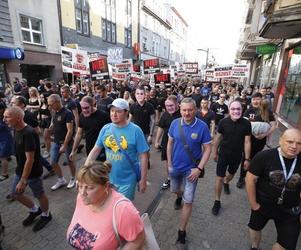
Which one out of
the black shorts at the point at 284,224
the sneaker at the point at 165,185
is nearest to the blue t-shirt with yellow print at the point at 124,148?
the black shorts at the point at 284,224

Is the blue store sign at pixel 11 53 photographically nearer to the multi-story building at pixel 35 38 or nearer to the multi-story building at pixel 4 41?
the multi-story building at pixel 4 41

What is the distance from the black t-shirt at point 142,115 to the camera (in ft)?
19.6

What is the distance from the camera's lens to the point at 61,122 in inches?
187

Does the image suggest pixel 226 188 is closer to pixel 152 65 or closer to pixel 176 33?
pixel 152 65

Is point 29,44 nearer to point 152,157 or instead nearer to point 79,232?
point 152,157

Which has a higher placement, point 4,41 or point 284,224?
point 4,41

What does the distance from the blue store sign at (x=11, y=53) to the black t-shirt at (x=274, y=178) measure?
14531mm

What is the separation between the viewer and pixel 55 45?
56.9 feet

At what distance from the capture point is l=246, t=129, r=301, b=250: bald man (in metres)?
2.41

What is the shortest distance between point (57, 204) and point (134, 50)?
93.4 ft

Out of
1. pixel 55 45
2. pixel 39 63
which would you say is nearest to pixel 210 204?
pixel 39 63

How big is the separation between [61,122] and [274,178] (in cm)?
395

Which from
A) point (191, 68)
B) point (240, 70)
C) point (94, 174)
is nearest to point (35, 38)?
point (191, 68)

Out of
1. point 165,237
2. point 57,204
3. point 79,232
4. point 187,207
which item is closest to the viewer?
point 79,232
